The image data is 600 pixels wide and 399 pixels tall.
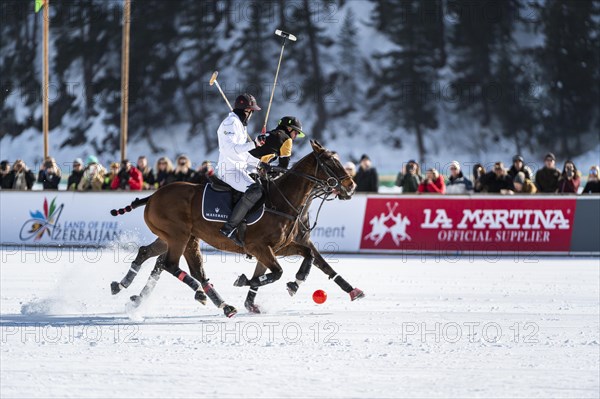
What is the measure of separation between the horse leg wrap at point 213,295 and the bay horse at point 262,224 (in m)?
0.02

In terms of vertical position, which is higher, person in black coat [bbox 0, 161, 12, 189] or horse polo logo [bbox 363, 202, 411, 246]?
horse polo logo [bbox 363, 202, 411, 246]

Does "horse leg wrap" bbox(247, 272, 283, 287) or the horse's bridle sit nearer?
"horse leg wrap" bbox(247, 272, 283, 287)

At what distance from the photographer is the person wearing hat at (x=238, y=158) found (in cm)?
1108

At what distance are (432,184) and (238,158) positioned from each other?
1008cm

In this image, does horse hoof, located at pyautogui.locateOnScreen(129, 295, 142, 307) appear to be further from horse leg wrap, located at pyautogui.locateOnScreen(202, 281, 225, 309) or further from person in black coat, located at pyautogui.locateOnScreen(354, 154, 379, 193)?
person in black coat, located at pyautogui.locateOnScreen(354, 154, 379, 193)

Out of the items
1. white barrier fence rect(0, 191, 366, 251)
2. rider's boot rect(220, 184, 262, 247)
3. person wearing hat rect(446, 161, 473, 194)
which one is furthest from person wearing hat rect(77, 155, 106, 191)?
rider's boot rect(220, 184, 262, 247)

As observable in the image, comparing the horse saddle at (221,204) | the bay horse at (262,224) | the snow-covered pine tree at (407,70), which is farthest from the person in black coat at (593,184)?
the snow-covered pine tree at (407,70)

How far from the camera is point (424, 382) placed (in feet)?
23.4

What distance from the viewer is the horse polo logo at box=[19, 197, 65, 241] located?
20.8 meters

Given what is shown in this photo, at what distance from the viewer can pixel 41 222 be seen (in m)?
20.8

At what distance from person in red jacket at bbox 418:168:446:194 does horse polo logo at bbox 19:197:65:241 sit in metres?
7.69

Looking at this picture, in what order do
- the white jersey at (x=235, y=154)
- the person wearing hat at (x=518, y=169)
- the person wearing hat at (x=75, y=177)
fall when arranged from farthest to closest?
1. the person wearing hat at (x=75, y=177)
2. the person wearing hat at (x=518, y=169)
3. the white jersey at (x=235, y=154)

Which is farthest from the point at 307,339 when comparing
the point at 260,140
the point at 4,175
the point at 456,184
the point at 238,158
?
the point at 4,175

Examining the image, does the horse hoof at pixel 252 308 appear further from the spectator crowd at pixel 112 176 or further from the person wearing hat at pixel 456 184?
the person wearing hat at pixel 456 184
